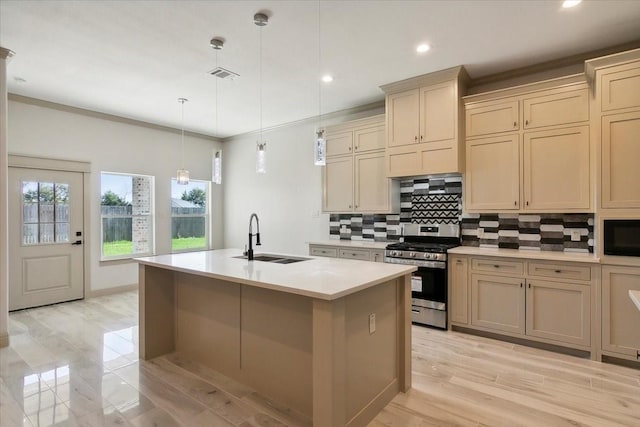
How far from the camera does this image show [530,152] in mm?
3350

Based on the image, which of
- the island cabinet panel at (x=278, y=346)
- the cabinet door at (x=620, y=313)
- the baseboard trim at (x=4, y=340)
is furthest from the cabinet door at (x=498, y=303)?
the baseboard trim at (x=4, y=340)

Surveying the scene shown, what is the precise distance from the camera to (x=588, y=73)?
301cm

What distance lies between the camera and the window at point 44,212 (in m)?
4.49

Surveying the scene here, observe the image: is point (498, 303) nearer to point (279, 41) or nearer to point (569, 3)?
point (569, 3)

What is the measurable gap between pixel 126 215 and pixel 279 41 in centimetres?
418

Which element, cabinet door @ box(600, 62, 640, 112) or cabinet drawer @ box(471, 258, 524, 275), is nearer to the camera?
cabinet door @ box(600, 62, 640, 112)

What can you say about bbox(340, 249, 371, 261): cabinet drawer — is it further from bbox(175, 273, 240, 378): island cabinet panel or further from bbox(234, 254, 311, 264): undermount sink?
bbox(175, 273, 240, 378): island cabinet panel

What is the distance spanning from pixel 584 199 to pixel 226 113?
468 cm

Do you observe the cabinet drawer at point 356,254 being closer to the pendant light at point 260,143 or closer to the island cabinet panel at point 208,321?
the pendant light at point 260,143

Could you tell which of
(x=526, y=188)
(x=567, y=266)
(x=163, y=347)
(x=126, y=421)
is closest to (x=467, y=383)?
(x=567, y=266)

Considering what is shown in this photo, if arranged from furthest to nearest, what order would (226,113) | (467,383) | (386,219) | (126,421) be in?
(226,113) < (386,219) < (467,383) < (126,421)

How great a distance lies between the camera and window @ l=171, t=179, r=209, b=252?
6.21m

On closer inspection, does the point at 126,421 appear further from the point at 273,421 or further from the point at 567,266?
the point at 567,266

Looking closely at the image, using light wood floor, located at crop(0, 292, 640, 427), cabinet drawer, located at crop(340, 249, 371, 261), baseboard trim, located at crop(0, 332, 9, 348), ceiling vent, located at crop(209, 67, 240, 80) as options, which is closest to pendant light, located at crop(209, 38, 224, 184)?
ceiling vent, located at crop(209, 67, 240, 80)
